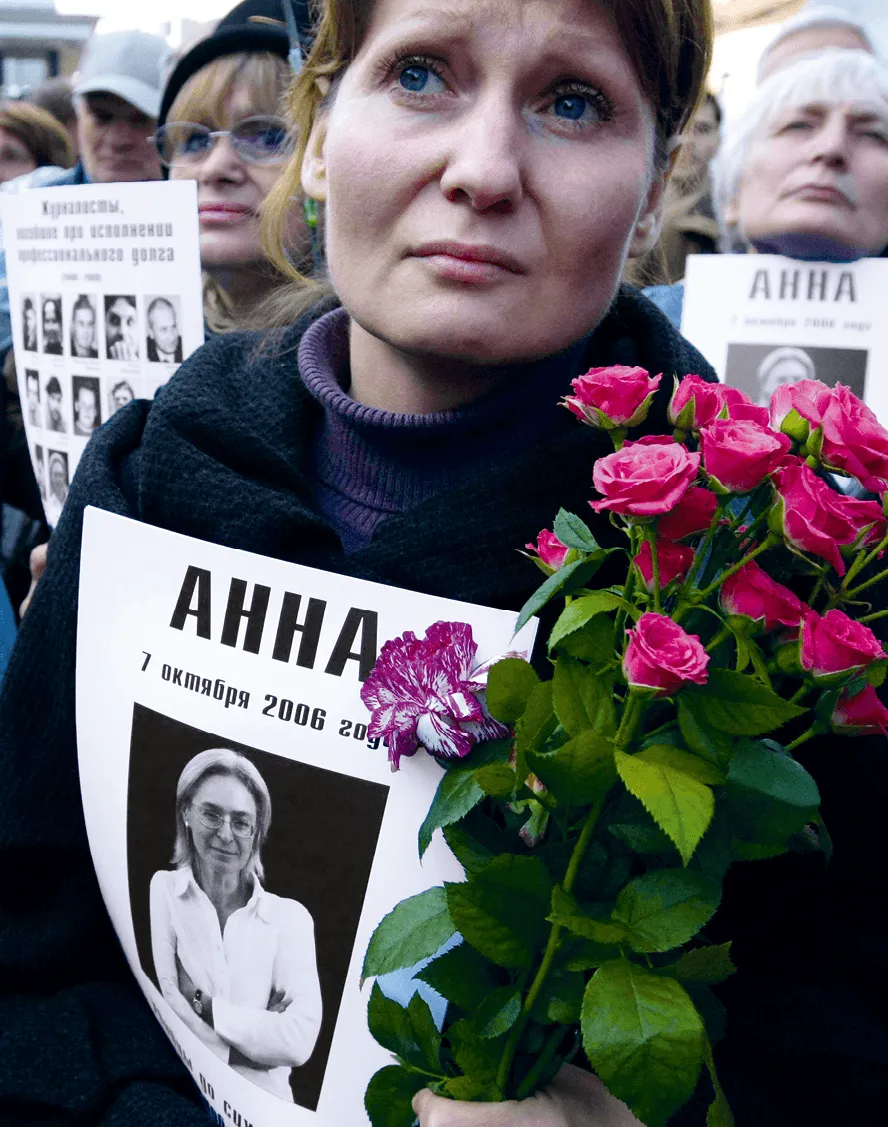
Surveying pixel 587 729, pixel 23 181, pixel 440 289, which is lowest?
pixel 23 181

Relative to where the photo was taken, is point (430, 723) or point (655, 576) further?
point (430, 723)

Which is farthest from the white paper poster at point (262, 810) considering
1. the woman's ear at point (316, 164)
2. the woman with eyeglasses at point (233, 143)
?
the woman with eyeglasses at point (233, 143)

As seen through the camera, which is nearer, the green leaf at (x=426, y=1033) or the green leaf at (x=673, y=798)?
the green leaf at (x=673, y=798)

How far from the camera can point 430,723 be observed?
0.78m

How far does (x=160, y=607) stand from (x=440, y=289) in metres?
0.36

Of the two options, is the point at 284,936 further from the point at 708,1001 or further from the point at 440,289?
the point at 440,289

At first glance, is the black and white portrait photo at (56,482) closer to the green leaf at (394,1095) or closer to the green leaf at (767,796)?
the green leaf at (394,1095)

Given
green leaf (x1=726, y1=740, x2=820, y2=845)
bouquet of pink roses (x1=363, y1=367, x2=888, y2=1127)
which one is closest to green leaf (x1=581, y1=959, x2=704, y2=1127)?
bouquet of pink roses (x1=363, y1=367, x2=888, y2=1127)

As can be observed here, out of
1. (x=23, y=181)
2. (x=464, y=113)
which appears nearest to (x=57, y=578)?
(x=464, y=113)

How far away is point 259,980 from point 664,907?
15.2 inches

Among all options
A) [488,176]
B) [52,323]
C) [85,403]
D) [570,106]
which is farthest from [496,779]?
[52,323]

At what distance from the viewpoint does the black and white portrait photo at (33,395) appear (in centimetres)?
192

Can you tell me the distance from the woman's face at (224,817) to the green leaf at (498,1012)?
0.27 m

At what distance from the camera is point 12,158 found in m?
3.69
